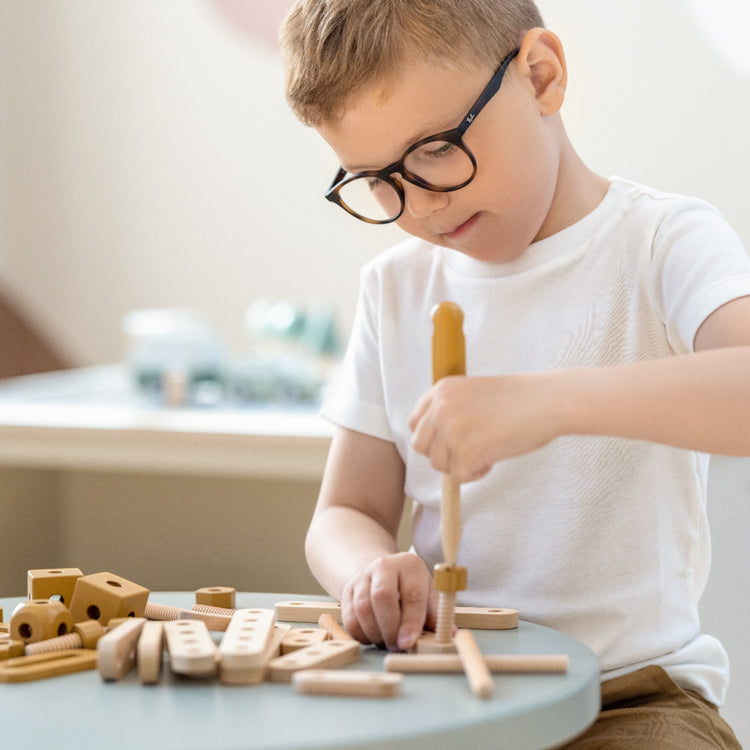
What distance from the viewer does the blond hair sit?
2.28ft

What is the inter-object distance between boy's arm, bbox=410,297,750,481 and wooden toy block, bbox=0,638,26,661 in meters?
0.23

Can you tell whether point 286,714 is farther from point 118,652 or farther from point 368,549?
point 368,549

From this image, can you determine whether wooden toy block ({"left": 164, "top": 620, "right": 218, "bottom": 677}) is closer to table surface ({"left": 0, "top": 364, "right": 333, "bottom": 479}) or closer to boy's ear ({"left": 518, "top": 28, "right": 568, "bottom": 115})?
boy's ear ({"left": 518, "top": 28, "right": 568, "bottom": 115})

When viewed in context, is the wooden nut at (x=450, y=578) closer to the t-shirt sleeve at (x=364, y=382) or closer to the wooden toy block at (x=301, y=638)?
the wooden toy block at (x=301, y=638)

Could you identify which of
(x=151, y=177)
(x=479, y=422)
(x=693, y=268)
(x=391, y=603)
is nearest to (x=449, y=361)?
(x=479, y=422)

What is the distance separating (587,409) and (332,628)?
194 millimetres

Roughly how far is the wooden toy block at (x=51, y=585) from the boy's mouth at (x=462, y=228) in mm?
338

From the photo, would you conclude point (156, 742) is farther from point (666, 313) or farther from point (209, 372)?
point (209, 372)

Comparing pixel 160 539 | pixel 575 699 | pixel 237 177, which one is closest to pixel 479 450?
pixel 575 699

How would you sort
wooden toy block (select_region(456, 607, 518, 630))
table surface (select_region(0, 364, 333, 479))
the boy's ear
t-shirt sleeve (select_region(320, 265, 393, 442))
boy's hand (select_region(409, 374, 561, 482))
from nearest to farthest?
boy's hand (select_region(409, 374, 561, 482)) → wooden toy block (select_region(456, 607, 518, 630)) → the boy's ear → t-shirt sleeve (select_region(320, 265, 393, 442)) → table surface (select_region(0, 364, 333, 479))

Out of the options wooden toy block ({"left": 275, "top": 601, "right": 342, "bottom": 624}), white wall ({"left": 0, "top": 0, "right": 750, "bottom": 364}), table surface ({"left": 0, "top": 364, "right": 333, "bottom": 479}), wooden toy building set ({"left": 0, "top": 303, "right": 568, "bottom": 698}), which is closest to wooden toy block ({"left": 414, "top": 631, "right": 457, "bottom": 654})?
wooden toy building set ({"left": 0, "top": 303, "right": 568, "bottom": 698})

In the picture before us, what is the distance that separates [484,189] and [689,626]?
34 centimetres

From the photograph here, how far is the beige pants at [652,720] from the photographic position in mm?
650

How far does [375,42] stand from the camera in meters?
0.69
